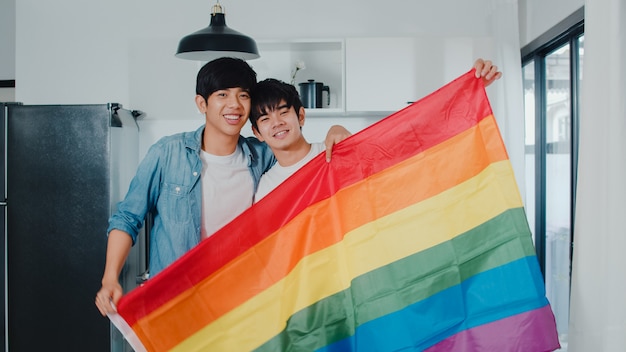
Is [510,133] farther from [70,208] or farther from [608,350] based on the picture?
[70,208]

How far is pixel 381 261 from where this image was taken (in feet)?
5.72

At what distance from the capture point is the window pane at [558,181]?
3.00 metres

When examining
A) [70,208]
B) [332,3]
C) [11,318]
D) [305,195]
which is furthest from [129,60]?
[305,195]

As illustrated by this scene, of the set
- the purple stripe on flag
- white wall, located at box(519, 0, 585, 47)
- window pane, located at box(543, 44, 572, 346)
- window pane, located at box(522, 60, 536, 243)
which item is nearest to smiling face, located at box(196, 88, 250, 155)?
the purple stripe on flag

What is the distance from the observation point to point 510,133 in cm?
316

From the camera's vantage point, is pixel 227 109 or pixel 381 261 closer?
pixel 381 261

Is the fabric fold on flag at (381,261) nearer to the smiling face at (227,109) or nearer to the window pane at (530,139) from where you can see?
the smiling face at (227,109)

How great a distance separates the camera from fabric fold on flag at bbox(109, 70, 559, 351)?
5.56 feet

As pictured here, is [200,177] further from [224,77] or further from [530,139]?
[530,139]

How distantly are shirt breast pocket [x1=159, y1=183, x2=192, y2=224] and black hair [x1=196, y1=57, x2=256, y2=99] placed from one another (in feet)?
0.99

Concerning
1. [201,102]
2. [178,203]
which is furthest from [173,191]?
[201,102]

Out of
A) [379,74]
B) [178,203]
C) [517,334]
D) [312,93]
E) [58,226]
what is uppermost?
[379,74]

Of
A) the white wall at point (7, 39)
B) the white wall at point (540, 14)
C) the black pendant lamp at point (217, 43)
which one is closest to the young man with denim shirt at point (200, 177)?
the black pendant lamp at point (217, 43)

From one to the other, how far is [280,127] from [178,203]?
0.40 meters
